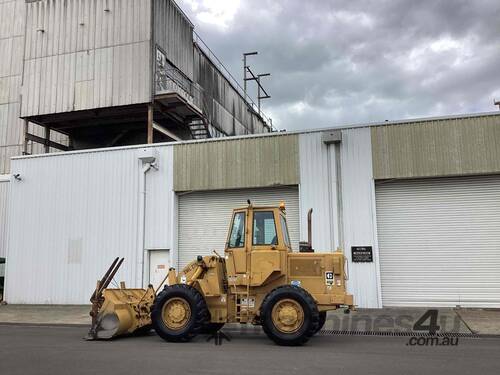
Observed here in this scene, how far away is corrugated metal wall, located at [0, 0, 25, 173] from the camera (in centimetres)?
3075

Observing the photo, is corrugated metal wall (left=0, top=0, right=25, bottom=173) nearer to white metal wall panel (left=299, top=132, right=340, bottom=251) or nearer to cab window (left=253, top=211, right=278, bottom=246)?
white metal wall panel (left=299, top=132, right=340, bottom=251)

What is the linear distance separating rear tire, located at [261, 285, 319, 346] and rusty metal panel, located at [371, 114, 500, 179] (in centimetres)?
853

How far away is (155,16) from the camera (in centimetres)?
2409

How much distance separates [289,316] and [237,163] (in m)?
9.60

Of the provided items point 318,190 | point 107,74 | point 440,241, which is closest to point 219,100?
point 107,74

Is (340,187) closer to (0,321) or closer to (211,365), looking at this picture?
(211,365)

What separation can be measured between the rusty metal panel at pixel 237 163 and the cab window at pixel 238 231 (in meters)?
7.38

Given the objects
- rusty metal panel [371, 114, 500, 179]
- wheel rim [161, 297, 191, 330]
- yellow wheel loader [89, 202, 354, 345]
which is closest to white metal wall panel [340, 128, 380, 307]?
rusty metal panel [371, 114, 500, 179]

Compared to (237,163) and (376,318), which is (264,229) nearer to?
(376,318)

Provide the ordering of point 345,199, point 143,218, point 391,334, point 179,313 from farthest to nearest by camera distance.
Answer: point 143,218
point 345,199
point 391,334
point 179,313

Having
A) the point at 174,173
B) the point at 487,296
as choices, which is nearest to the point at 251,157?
the point at 174,173

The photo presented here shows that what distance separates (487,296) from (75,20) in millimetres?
22806

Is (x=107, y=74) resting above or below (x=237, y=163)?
above

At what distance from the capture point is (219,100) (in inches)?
1368
